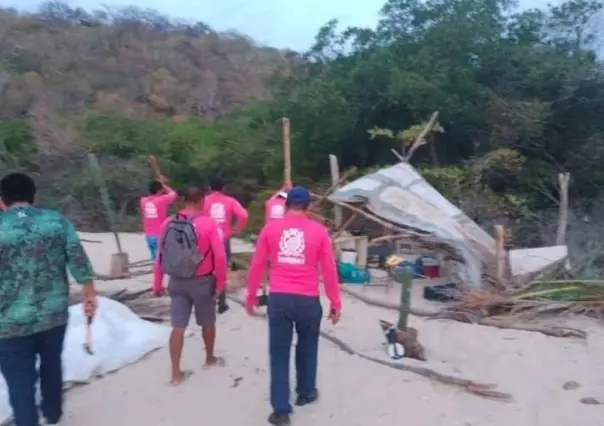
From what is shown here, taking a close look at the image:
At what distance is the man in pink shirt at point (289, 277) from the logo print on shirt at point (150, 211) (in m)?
4.86

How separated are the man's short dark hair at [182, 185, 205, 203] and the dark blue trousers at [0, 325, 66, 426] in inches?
59.4

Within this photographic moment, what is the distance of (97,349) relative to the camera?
6887mm

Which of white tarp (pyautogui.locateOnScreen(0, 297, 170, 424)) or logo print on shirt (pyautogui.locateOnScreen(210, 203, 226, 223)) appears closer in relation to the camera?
white tarp (pyautogui.locateOnScreen(0, 297, 170, 424))

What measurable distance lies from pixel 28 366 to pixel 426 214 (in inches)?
249

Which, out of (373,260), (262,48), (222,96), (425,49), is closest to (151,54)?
(222,96)

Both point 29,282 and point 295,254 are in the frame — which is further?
point 295,254

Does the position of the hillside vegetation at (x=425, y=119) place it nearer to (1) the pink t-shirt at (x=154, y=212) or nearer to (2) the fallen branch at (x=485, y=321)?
(2) the fallen branch at (x=485, y=321)

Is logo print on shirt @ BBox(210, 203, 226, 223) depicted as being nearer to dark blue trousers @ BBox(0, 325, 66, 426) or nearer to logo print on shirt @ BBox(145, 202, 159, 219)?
logo print on shirt @ BBox(145, 202, 159, 219)

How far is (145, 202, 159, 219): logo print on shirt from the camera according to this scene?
33.0 feet

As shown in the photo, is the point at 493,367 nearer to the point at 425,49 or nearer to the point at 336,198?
the point at 336,198

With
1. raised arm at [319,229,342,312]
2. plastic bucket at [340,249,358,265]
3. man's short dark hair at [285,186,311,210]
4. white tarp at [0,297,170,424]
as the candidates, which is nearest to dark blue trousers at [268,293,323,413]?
raised arm at [319,229,342,312]

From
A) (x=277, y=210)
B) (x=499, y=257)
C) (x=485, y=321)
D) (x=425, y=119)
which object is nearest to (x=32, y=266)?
(x=277, y=210)

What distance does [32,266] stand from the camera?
4.89 meters

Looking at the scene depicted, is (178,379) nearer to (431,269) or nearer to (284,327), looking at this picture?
(284,327)
